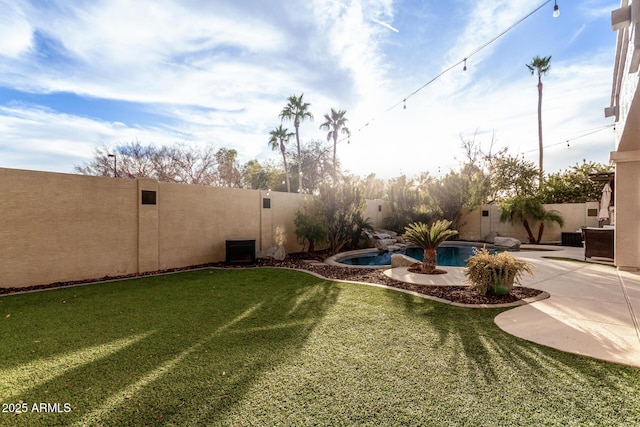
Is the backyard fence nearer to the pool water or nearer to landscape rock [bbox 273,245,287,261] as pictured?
landscape rock [bbox 273,245,287,261]

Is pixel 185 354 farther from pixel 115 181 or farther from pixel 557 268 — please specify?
pixel 557 268

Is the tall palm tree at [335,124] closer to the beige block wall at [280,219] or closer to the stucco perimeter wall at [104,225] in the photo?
the beige block wall at [280,219]

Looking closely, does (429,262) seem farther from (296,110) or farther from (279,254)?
(296,110)

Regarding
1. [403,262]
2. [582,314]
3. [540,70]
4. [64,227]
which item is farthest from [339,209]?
[540,70]

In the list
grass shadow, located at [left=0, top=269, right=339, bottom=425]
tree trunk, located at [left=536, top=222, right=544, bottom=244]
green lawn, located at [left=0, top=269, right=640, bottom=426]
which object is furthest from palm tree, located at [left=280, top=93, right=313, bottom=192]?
green lawn, located at [left=0, top=269, right=640, bottom=426]

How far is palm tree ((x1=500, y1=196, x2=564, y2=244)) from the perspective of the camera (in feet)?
→ 45.8

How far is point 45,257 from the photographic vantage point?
5754 millimetres

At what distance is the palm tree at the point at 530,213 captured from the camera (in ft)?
45.8

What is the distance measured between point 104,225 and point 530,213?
16.3 m

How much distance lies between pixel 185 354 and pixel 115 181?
539 centimetres

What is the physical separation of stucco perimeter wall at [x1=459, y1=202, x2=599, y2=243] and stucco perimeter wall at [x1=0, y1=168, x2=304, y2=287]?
12541mm

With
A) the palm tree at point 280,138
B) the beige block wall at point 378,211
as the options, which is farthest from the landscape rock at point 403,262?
the palm tree at point 280,138

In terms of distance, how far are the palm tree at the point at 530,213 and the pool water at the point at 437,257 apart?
9.74 ft

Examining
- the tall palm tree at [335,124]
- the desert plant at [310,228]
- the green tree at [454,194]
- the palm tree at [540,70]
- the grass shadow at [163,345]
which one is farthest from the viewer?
the tall palm tree at [335,124]
